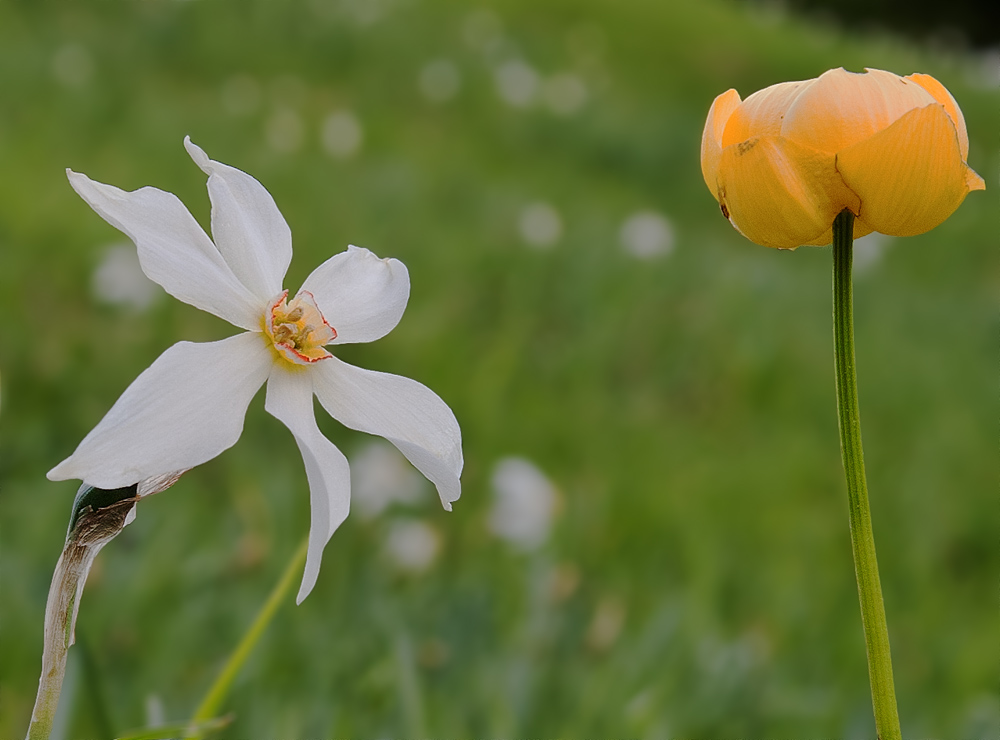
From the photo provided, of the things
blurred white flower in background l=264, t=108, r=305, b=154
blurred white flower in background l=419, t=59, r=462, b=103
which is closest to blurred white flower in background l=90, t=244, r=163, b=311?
blurred white flower in background l=264, t=108, r=305, b=154

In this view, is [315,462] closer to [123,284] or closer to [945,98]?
[945,98]

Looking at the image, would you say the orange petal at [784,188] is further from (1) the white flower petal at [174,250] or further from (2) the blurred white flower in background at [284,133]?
(2) the blurred white flower in background at [284,133]

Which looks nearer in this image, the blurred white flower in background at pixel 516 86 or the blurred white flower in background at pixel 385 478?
the blurred white flower in background at pixel 385 478

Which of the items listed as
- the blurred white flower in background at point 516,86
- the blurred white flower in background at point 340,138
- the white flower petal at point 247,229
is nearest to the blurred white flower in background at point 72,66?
the blurred white flower in background at point 340,138

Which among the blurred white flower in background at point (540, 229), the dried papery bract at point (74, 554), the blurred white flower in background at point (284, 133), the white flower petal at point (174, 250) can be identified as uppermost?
the blurred white flower in background at point (540, 229)

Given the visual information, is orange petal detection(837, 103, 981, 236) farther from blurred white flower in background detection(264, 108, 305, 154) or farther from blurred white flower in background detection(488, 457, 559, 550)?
blurred white flower in background detection(264, 108, 305, 154)

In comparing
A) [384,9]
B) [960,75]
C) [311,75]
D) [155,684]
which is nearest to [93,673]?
[155,684]
